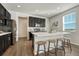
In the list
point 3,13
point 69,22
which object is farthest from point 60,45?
point 3,13

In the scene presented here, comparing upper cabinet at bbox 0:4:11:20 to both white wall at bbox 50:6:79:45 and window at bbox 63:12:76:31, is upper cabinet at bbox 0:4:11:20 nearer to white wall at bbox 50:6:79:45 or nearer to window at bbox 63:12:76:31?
white wall at bbox 50:6:79:45

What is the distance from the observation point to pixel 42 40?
157 inches

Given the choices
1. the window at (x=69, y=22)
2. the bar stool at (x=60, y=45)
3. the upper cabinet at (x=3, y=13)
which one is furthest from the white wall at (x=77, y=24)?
the upper cabinet at (x=3, y=13)

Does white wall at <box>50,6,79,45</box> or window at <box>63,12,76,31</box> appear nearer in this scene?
white wall at <box>50,6,79,45</box>

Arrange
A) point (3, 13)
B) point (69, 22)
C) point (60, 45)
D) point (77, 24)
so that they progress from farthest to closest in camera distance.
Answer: point (3, 13), point (60, 45), point (69, 22), point (77, 24)

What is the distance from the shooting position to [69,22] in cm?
370

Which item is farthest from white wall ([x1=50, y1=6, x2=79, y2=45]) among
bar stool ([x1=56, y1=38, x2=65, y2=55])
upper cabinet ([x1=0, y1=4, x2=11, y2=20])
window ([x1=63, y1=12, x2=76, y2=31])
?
upper cabinet ([x1=0, y1=4, x2=11, y2=20])

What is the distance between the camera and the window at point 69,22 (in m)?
3.55

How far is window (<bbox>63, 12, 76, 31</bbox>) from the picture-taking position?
3.55 metres

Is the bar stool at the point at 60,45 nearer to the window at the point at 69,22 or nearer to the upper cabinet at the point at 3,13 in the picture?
the window at the point at 69,22

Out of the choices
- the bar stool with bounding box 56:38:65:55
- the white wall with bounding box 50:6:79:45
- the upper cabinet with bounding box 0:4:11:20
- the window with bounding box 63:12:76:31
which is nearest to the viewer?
the white wall with bounding box 50:6:79:45

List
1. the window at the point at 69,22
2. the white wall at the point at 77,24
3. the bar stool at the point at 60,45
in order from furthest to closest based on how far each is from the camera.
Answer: the bar stool at the point at 60,45, the window at the point at 69,22, the white wall at the point at 77,24

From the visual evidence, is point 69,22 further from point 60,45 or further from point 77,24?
point 60,45

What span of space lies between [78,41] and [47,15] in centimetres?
138
